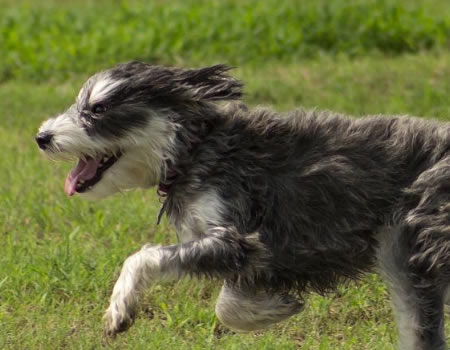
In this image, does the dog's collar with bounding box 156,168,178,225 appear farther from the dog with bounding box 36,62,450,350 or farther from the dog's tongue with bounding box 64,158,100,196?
the dog's tongue with bounding box 64,158,100,196

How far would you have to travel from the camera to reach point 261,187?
17.8 feet

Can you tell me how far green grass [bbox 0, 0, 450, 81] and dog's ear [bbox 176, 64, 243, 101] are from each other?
6705 mm

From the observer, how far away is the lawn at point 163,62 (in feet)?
20.1

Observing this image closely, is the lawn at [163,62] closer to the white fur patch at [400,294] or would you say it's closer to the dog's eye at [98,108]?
the white fur patch at [400,294]

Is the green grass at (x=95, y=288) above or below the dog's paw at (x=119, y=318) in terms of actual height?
below

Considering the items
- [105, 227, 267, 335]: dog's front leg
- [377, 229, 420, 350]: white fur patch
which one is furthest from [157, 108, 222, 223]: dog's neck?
[377, 229, 420, 350]: white fur patch

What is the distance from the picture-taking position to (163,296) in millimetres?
6539

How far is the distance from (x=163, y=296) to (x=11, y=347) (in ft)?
3.60

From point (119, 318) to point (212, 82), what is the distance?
1.25m

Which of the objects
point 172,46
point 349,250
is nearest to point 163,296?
point 349,250

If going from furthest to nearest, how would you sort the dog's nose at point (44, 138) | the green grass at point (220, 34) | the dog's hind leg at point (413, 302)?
the green grass at point (220, 34)
the dog's nose at point (44, 138)
the dog's hind leg at point (413, 302)

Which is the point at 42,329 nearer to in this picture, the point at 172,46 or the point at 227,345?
the point at 227,345

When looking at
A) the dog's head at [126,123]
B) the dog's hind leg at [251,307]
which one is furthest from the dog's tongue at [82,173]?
the dog's hind leg at [251,307]

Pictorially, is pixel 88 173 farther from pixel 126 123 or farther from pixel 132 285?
pixel 132 285
